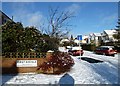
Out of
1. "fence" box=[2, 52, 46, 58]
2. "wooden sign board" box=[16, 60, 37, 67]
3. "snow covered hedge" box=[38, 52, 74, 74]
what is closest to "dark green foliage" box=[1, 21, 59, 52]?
"fence" box=[2, 52, 46, 58]

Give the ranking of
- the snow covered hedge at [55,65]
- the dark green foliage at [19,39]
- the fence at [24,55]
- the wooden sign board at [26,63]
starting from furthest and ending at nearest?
1. the dark green foliage at [19,39]
2. the fence at [24,55]
3. the wooden sign board at [26,63]
4. the snow covered hedge at [55,65]

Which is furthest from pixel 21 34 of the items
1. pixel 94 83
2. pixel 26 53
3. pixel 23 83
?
pixel 94 83

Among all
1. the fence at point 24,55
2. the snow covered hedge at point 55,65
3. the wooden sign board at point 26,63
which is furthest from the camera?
the fence at point 24,55

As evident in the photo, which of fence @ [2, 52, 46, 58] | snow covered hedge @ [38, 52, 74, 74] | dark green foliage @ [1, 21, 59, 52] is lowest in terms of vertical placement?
snow covered hedge @ [38, 52, 74, 74]

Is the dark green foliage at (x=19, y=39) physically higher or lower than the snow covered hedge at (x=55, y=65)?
higher

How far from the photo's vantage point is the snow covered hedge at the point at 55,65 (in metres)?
13.6

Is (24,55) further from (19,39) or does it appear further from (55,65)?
(55,65)

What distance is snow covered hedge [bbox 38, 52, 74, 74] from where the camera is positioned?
1364 cm

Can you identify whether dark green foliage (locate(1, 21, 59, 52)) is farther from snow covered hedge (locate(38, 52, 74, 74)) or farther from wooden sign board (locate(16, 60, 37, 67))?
snow covered hedge (locate(38, 52, 74, 74))

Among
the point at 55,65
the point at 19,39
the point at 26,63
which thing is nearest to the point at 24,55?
the point at 26,63

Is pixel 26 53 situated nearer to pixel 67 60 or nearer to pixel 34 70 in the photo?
pixel 34 70

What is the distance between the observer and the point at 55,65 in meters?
13.7

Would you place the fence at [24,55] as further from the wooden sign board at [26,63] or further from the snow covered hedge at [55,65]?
the snow covered hedge at [55,65]

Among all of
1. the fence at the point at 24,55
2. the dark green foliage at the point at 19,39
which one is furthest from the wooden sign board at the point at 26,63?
the dark green foliage at the point at 19,39
